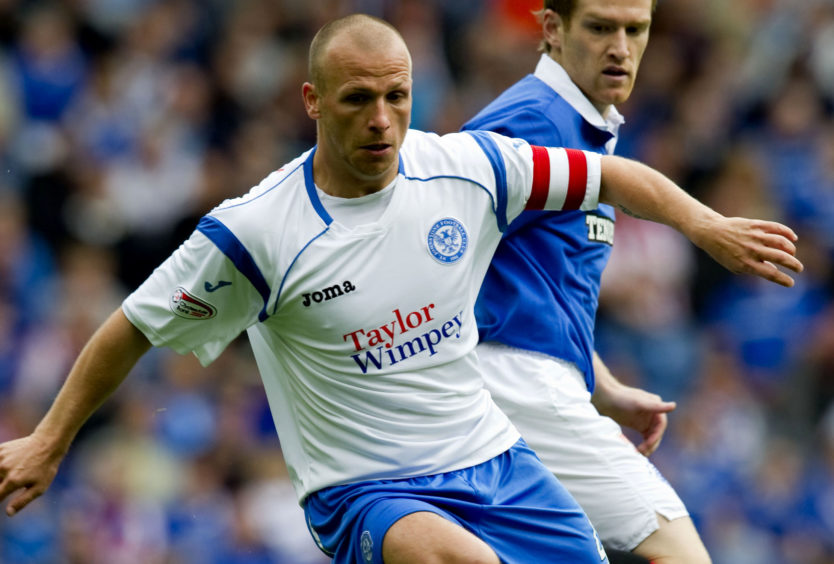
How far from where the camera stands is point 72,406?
464cm

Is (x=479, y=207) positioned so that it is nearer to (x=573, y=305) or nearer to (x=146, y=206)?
(x=573, y=305)

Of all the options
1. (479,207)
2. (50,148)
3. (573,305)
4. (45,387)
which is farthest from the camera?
(50,148)

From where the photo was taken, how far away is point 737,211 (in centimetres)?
1188

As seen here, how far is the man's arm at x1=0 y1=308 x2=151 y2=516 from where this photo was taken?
15.1 feet

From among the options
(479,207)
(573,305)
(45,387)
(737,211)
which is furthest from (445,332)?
(737,211)

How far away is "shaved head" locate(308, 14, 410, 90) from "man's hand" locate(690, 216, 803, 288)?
1167mm

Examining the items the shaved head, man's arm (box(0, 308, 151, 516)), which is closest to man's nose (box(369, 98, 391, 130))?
the shaved head

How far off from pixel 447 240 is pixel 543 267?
638 millimetres

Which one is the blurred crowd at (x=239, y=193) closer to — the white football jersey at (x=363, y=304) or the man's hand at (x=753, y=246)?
the white football jersey at (x=363, y=304)

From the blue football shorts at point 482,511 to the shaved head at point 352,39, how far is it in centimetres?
133

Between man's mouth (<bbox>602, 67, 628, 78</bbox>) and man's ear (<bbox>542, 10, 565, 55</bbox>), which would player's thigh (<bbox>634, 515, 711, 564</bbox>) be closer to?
man's mouth (<bbox>602, 67, 628, 78</bbox>)

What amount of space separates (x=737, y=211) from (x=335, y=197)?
313 inches

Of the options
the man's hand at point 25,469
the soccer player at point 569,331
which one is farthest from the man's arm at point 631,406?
the man's hand at point 25,469

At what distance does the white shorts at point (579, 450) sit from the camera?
4984 millimetres
